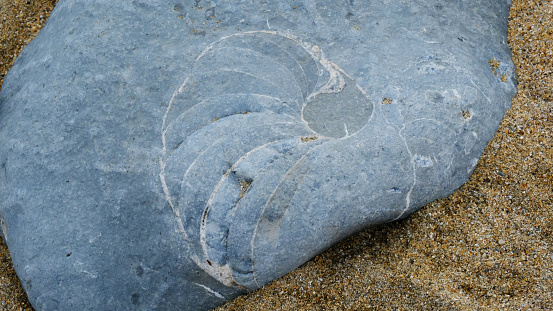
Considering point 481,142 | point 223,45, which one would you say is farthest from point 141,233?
point 481,142

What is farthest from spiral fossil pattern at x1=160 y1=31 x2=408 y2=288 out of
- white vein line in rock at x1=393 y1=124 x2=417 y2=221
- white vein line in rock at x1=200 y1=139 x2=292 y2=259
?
white vein line in rock at x1=393 y1=124 x2=417 y2=221

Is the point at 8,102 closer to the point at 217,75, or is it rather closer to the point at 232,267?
the point at 217,75

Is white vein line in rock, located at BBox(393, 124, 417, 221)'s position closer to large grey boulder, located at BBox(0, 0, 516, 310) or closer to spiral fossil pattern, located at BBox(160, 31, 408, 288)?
large grey boulder, located at BBox(0, 0, 516, 310)

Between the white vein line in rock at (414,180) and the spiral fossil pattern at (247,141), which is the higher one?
the spiral fossil pattern at (247,141)

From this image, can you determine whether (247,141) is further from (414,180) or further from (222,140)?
(414,180)

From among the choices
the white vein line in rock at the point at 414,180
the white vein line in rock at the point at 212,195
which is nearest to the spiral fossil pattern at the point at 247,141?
the white vein line in rock at the point at 212,195

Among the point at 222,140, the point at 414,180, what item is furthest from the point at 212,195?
the point at 414,180

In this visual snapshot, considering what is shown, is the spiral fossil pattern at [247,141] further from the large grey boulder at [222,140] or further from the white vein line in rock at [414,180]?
the white vein line in rock at [414,180]

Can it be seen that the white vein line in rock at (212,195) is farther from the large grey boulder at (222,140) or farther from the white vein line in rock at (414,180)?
the white vein line in rock at (414,180)
